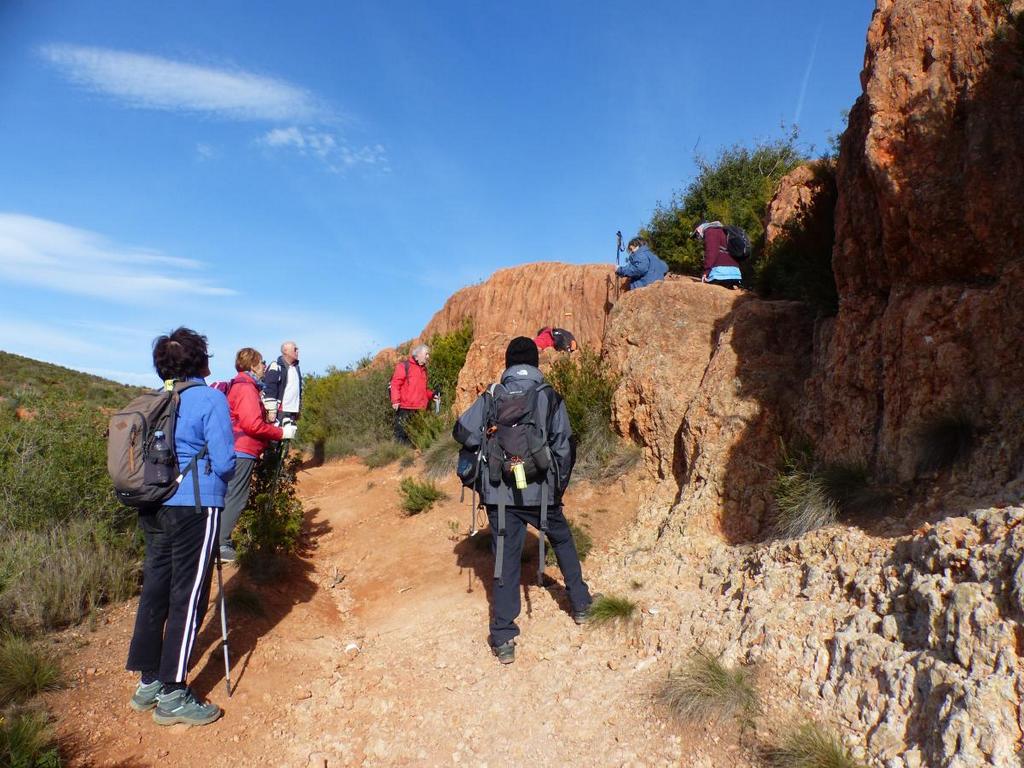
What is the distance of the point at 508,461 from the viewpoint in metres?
4.33

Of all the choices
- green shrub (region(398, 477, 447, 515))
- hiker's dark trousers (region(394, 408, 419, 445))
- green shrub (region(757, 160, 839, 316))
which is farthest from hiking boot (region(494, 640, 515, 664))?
hiker's dark trousers (region(394, 408, 419, 445))

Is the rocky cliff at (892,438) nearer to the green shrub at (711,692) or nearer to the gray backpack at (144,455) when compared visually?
the green shrub at (711,692)

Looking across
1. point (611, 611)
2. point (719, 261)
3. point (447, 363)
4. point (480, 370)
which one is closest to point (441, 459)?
point (480, 370)

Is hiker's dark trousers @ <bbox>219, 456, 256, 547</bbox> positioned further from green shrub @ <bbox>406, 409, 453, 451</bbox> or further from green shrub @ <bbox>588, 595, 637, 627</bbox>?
green shrub @ <bbox>406, 409, 453, 451</bbox>

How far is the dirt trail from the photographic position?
3426 mm

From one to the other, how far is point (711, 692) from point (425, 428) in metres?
7.77

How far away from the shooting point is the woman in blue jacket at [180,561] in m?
3.52

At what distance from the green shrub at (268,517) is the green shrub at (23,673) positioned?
83.1 inches

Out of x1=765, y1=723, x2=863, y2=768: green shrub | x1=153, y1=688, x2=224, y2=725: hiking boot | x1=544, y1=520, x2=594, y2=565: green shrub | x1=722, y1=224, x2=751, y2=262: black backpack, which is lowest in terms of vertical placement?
x1=153, y1=688, x2=224, y2=725: hiking boot

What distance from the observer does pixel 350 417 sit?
44.6 feet

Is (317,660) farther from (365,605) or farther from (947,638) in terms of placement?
(947,638)

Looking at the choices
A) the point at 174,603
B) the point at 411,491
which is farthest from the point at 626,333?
the point at 174,603

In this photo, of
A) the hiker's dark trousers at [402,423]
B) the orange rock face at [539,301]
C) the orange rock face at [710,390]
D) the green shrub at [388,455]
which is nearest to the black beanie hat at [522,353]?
the orange rock face at [710,390]

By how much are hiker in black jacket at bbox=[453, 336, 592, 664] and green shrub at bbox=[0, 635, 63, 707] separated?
2.62 meters
